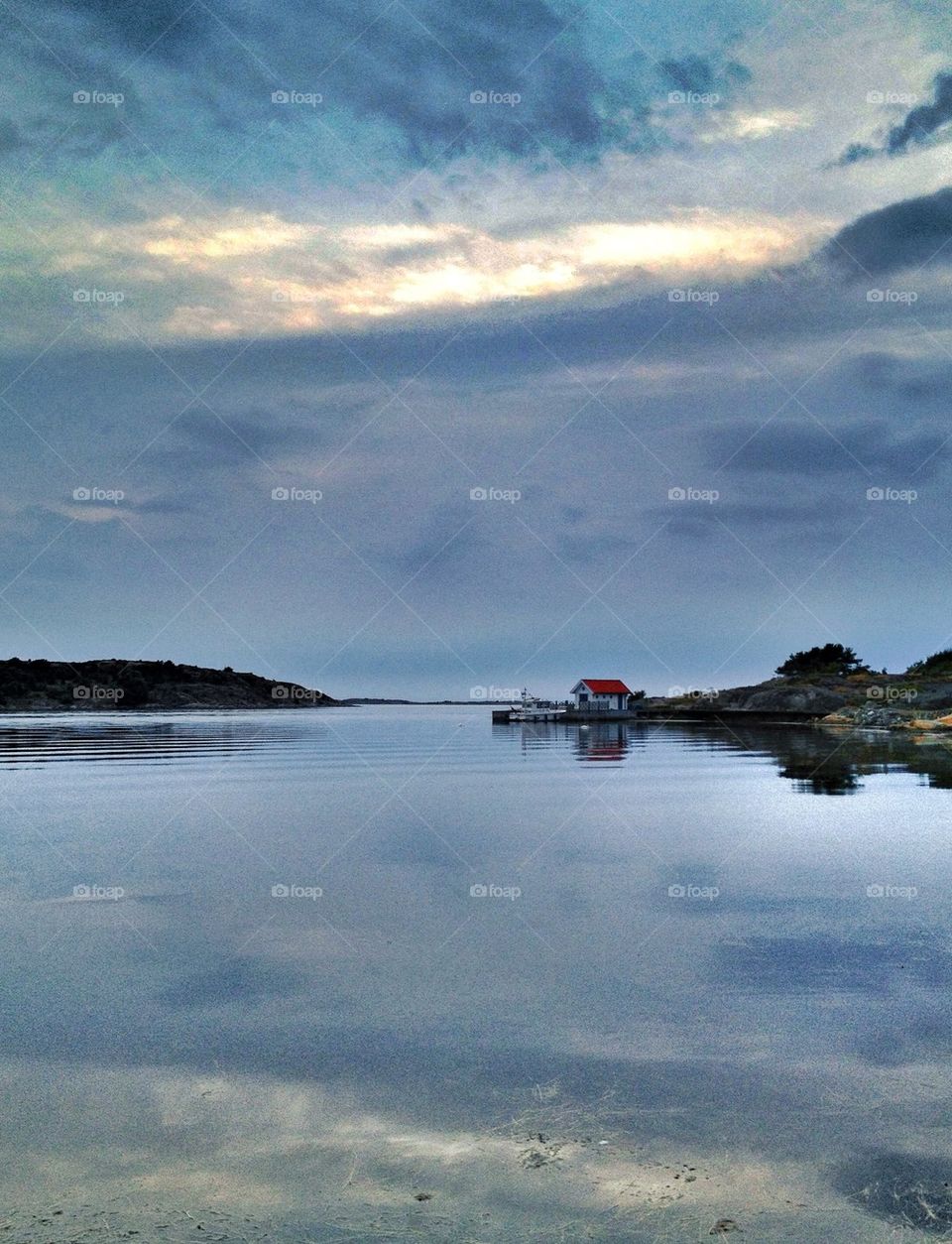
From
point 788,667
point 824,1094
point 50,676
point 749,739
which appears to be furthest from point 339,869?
point 50,676

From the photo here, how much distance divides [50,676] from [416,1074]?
8107 inches

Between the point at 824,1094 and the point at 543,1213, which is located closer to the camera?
the point at 543,1213

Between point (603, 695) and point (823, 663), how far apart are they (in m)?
41.6

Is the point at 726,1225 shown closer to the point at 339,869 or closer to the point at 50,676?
the point at 339,869

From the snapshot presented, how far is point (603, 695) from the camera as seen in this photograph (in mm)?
112125

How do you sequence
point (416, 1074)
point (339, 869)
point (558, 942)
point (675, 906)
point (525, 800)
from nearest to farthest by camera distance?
1. point (416, 1074)
2. point (558, 942)
3. point (675, 906)
4. point (339, 869)
5. point (525, 800)

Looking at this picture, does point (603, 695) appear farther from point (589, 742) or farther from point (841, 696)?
point (589, 742)

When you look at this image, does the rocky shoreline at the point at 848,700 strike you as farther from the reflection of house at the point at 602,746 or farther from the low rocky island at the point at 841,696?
the reflection of house at the point at 602,746

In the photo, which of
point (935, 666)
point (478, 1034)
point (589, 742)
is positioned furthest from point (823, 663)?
point (478, 1034)

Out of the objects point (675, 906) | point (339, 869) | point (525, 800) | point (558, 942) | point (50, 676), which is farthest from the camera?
point (50, 676)

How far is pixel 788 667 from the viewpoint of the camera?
464 ft

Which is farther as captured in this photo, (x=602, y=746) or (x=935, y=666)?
(x=935, y=666)

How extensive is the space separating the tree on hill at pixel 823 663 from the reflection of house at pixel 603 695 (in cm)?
3167

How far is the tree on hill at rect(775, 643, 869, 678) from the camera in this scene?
5187 inches
